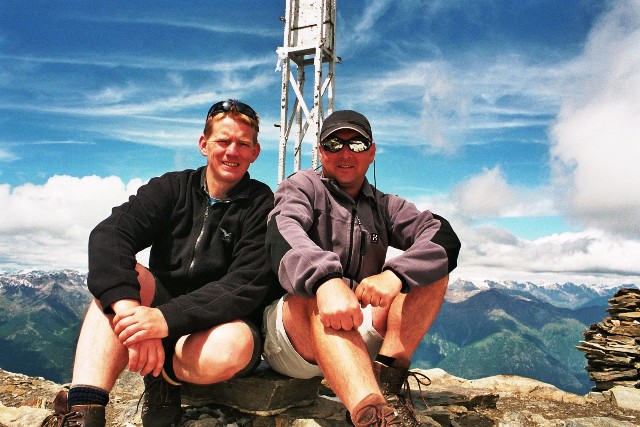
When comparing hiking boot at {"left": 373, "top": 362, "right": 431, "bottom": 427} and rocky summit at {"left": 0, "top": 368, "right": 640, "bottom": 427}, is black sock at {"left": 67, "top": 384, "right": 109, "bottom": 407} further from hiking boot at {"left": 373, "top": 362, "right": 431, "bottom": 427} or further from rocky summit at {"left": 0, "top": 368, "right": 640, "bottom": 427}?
hiking boot at {"left": 373, "top": 362, "right": 431, "bottom": 427}

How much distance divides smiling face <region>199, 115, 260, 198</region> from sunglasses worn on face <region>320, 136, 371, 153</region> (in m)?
0.57

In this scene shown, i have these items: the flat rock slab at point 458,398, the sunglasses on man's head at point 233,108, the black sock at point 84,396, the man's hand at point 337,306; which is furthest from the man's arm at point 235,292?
the flat rock slab at point 458,398

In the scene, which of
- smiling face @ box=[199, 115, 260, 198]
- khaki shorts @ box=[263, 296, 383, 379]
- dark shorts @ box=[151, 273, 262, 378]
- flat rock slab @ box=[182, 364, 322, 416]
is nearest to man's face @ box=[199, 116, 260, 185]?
smiling face @ box=[199, 115, 260, 198]

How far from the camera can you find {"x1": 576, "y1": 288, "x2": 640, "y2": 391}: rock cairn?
24.5 feet

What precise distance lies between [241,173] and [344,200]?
0.78m

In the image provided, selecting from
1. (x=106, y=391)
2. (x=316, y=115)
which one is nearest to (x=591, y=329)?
(x=316, y=115)

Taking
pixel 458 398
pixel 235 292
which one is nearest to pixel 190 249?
pixel 235 292

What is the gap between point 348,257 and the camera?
3104mm

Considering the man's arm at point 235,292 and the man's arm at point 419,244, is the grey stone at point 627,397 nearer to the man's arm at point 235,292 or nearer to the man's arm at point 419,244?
the man's arm at point 419,244

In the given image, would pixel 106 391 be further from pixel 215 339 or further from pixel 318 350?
pixel 318 350

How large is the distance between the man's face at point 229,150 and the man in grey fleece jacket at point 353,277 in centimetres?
37

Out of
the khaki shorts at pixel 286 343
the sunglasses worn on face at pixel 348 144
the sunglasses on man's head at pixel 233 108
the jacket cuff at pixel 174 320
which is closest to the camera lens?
the jacket cuff at pixel 174 320

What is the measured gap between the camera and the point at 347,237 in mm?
3123

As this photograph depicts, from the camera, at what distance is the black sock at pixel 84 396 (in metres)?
2.54
